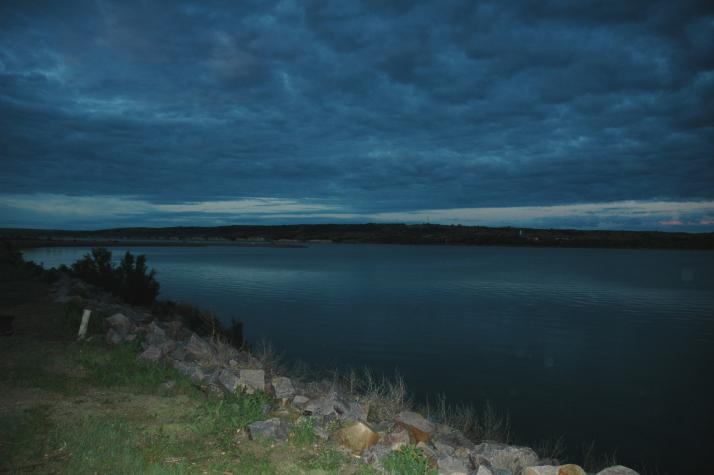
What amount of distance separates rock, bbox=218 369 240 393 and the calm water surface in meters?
7.78

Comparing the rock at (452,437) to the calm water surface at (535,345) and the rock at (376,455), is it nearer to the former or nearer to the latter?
the rock at (376,455)

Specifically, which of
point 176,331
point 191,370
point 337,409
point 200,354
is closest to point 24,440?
point 191,370

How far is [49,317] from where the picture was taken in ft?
50.9

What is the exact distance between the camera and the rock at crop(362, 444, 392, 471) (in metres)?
6.63

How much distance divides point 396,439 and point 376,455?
50 centimetres

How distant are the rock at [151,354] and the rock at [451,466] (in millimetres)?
7153

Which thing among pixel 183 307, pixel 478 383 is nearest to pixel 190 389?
pixel 478 383

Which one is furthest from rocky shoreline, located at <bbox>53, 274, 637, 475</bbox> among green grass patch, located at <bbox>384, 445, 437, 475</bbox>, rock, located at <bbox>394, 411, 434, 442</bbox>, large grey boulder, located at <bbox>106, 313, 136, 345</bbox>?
large grey boulder, located at <bbox>106, 313, 136, 345</bbox>

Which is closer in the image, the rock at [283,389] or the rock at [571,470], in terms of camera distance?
the rock at [571,470]

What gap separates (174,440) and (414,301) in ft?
108

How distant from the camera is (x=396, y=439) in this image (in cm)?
718

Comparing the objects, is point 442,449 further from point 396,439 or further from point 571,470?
point 571,470

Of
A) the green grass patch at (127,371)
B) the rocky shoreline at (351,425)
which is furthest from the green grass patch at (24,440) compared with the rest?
the rocky shoreline at (351,425)

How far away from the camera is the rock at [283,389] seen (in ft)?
30.0
